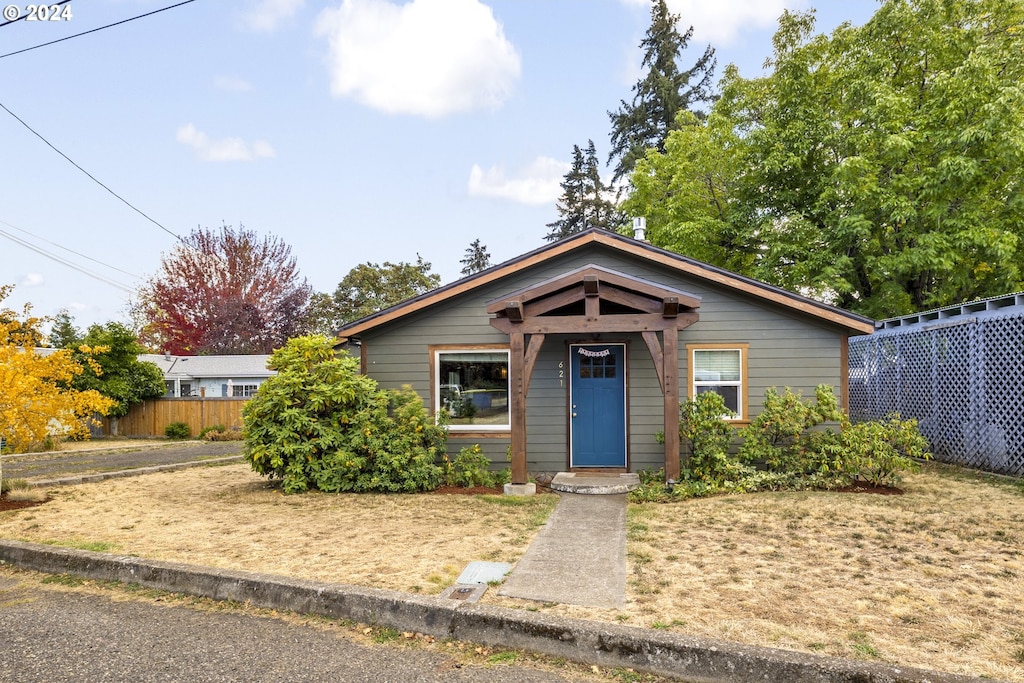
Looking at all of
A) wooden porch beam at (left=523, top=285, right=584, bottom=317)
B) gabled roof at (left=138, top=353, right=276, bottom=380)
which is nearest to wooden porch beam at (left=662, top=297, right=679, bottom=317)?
wooden porch beam at (left=523, top=285, right=584, bottom=317)

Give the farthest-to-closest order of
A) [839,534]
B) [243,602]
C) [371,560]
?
[839,534]
[371,560]
[243,602]

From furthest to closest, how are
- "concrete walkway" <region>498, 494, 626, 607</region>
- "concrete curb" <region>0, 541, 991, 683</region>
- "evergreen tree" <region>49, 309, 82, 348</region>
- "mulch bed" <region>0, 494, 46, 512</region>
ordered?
"evergreen tree" <region>49, 309, 82, 348</region> → "mulch bed" <region>0, 494, 46, 512</region> → "concrete walkway" <region>498, 494, 626, 607</region> → "concrete curb" <region>0, 541, 991, 683</region>

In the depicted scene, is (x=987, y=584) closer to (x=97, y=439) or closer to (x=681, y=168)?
(x=681, y=168)

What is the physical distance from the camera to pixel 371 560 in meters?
5.22

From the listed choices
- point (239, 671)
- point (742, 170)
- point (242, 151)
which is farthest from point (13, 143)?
point (742, 170)

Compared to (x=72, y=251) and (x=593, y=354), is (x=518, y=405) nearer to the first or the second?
(x=593, y=354)

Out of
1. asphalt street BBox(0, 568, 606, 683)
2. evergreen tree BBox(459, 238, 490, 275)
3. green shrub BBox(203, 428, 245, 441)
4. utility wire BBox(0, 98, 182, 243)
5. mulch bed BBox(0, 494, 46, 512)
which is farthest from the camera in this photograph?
evergreen tree BBox(459, 238, 490, 275)

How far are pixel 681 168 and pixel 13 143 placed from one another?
18.9 metres

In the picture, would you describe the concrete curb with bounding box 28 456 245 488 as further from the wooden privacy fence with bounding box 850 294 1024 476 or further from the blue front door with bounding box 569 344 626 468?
the wooden privacy fence with bounding box 850 294 1024 476

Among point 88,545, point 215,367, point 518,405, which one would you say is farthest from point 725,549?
point 215,367

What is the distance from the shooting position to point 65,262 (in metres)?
39.9

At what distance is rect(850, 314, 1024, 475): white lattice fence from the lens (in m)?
9.30

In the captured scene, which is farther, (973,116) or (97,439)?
(97,439)

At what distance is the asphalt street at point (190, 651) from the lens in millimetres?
3359
